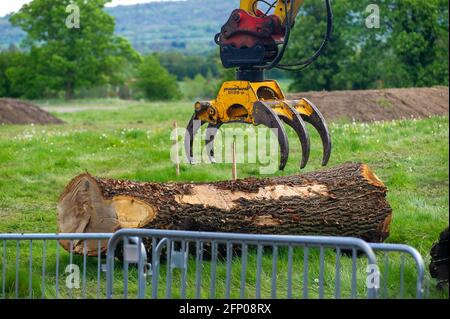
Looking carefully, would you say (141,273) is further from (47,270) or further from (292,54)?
(292,54)

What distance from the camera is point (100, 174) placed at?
52.4ft

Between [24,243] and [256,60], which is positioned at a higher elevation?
[256,60]

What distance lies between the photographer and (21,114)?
2900 centimetres

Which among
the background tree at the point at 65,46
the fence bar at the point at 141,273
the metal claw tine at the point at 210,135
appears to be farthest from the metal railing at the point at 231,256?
the background tree at the point at 65,46

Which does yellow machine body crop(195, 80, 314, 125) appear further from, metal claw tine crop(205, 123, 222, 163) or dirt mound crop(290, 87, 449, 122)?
dirt mound crop(290, 87, 449, 122)

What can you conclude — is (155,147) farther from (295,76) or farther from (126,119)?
(295,76)

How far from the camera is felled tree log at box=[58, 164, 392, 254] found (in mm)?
9109

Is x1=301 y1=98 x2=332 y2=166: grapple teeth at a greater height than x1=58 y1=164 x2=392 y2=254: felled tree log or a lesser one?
greater

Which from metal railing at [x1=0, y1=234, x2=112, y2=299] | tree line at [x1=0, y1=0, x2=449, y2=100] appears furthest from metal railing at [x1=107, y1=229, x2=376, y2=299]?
tree line at [x1=0, y1=0, x2=449, y2=100]

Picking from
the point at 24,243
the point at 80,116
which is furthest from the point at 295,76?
the point at 24,243

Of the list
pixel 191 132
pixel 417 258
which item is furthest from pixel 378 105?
pixel 417 258

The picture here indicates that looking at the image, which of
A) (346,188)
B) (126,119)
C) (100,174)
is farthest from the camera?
(126,119)

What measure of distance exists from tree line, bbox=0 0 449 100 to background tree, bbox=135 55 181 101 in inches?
3.1

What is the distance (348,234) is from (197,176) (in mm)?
4979
